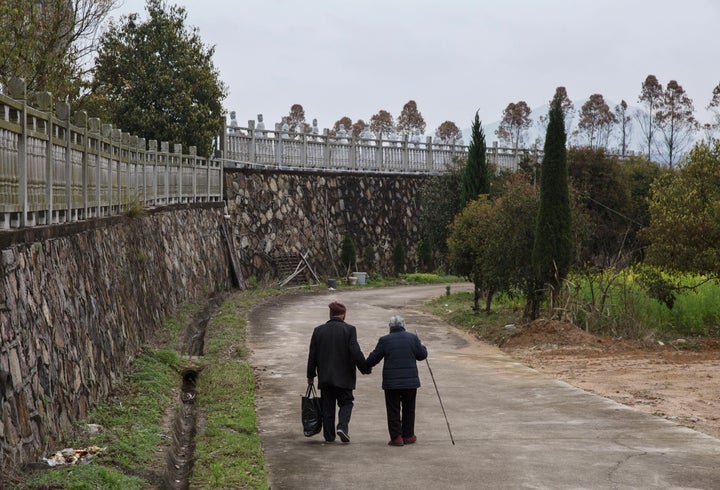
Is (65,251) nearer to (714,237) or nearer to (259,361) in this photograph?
(259,361)

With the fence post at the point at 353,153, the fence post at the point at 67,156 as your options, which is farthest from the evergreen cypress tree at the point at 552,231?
the fence post at the point at 353,153

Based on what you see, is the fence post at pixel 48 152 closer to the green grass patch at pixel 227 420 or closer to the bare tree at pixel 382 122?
the green grass patch at pixel 227 420

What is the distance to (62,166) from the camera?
14.7 meters

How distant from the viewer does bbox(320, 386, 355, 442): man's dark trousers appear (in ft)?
40.4

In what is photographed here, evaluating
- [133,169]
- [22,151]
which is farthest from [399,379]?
[133,169]

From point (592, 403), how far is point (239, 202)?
86.3ft

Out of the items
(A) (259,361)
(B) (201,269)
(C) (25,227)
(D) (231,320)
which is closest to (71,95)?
(B) (201,269)

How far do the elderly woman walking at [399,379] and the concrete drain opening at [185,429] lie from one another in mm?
2402

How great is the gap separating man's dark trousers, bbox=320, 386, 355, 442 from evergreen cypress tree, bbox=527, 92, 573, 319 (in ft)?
42.6

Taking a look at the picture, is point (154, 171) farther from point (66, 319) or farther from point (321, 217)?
point (321, 217)

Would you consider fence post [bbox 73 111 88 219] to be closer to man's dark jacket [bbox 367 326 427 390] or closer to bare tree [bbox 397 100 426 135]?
man's dark jacket [bbox 367 326 427 390]

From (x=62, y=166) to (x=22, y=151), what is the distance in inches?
117

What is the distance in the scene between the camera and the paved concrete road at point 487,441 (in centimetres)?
1045

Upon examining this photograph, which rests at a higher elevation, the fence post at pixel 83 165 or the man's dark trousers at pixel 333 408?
the fence post at pixel 83 165
